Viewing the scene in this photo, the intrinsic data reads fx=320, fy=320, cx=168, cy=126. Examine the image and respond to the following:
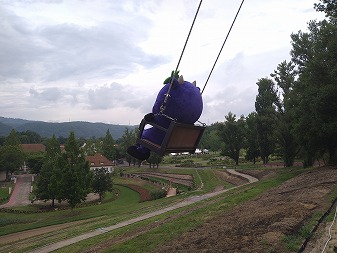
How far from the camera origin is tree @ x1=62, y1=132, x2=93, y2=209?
3166 centimetres

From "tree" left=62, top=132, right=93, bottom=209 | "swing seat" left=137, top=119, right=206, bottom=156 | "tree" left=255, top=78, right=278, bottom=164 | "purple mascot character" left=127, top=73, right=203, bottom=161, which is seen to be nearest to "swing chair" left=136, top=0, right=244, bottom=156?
"swing seat" left=137, top=119, right=206, bottom=156

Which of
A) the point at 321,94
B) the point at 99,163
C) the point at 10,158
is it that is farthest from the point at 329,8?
the point at 10,158

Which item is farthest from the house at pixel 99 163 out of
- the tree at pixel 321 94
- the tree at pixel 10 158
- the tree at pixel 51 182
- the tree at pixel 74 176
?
the tree at pixel 321 94

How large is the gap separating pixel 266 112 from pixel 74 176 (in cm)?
2582

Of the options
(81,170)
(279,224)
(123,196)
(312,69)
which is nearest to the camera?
(279,224)

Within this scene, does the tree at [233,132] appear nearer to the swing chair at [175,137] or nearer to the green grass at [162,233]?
the green grass at [162,233]

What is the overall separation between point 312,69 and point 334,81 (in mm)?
2123

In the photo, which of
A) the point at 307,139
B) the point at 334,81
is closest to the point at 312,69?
the point at 334,81

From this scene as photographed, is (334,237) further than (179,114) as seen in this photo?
Yes

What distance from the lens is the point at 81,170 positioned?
3309 cm

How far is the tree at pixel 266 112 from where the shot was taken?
131ft

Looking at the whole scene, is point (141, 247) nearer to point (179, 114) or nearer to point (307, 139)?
point (179, 114)

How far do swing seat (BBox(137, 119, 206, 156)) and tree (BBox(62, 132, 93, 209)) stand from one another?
28878mm

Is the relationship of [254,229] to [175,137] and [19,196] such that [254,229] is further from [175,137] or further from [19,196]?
[19,196]
